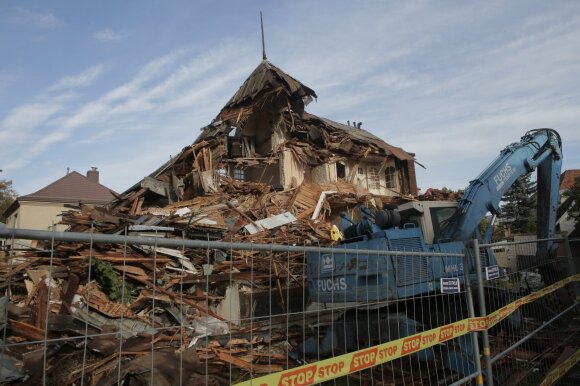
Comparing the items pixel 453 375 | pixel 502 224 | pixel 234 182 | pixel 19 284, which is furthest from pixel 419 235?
pixel 502 224

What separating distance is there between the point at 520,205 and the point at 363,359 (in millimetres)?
46407

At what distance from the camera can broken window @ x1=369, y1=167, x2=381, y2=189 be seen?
25.9 metres

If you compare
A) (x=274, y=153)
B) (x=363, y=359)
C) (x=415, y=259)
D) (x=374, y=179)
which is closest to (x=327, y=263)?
(x=415, y=259)

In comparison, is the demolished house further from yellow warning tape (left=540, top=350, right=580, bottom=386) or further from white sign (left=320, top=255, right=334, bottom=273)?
yellow warning tape (left=540, top=350, right=580, bottom=386)

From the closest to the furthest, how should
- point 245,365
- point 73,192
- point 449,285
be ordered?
point 449,285
point 245,365
point 73,192

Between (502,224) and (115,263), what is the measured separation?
4459cm

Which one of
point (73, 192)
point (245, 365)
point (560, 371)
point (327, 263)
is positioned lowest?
point (560, 371)

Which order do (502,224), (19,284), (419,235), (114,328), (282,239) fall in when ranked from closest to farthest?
(419,235)
(114,328)
(19,284)
(282,239)
(502,224)

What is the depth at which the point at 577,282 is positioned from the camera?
316 inches

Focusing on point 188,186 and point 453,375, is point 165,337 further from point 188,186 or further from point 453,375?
point 188,186

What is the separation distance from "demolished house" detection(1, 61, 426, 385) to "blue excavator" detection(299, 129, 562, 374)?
2.84 feet

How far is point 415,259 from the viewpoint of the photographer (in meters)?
6.56

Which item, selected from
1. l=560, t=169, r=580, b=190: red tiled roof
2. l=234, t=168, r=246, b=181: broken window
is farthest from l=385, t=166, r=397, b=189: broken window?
l=560, t=169, r=580, b=190: red tiled roof

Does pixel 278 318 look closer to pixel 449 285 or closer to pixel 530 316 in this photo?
pixel 449 285
